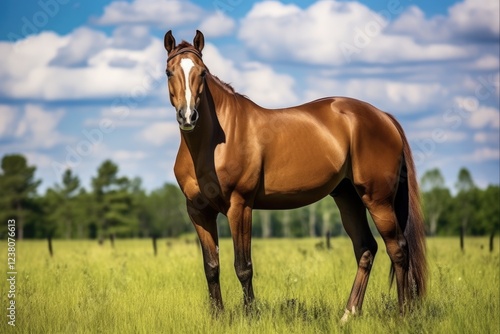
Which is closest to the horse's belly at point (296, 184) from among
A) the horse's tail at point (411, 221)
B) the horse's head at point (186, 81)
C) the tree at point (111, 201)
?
the horse's tail at point (411, 221)

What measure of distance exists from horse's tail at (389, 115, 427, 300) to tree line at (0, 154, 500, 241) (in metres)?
65.3

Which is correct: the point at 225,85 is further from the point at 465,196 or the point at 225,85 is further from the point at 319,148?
the point at 465,196

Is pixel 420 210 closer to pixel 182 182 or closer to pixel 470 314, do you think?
pixel 470 314

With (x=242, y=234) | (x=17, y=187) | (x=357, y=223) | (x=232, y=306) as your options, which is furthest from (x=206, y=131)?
(x=17, y=187)

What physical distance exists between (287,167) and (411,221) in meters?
2.24

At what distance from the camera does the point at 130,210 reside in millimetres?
90125

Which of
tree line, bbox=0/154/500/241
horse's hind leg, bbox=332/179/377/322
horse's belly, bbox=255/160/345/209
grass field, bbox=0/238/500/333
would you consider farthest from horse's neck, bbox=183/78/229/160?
tree line, bbox=0/154/500/241

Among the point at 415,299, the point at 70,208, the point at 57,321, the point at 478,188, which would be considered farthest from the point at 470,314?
the point at 478,188

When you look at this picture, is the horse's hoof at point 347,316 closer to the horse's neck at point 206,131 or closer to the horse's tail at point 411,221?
the horse's tail at point 411,221

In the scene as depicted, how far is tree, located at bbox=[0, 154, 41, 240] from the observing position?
75938 millimetres

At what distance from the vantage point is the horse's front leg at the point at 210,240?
827 centimetres

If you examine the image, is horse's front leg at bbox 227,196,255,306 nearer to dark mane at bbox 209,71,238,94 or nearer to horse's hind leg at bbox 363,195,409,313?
dark mane at bbox 209,71,238,94

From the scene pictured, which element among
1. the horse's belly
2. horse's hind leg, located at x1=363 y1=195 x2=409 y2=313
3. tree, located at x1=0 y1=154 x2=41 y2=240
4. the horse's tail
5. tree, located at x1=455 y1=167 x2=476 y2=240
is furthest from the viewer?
tree, located at x1=455 y1=167 x2=476 y2=240

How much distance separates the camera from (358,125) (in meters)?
9.02
